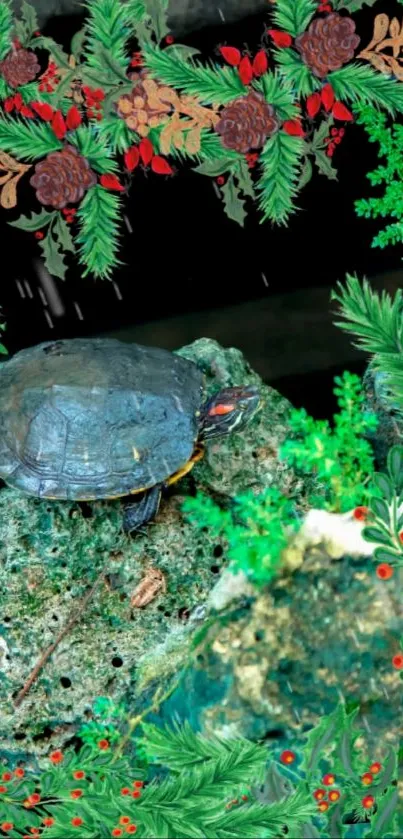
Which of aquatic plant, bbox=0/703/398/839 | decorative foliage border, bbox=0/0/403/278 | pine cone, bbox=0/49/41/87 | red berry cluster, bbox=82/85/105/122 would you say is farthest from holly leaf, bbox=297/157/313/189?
aquatic plant, bbox=0/703/398/839

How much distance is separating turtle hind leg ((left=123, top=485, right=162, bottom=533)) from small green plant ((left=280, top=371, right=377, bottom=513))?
20 cm

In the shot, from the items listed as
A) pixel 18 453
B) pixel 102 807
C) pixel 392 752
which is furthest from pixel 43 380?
pixel 392 752

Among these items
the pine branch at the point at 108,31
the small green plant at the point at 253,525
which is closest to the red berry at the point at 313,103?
the pine branch at the point at 108,31

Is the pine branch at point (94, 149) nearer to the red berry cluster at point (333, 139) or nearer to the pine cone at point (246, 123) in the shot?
the pine cone at point (246, 123)

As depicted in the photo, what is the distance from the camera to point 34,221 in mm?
1624

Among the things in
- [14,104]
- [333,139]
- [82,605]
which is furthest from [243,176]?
[82,605]

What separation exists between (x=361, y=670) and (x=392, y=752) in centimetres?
10

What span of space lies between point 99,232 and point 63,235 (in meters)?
0.06

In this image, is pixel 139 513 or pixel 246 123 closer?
pixel 139 513

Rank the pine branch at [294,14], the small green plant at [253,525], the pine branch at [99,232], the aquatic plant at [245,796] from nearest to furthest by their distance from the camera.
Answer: the aquatic plant at [245,796]
the small green plant at [253,525]
the pine branch at [294,14]
the pine branch at [99,232]

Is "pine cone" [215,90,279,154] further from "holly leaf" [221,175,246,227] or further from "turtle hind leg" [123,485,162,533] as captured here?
"turtle hind leg" [123,485,162,533]

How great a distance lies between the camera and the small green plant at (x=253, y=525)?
1.33m

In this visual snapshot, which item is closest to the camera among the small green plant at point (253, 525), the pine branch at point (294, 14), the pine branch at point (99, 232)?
the small green plant at point (253, 525)

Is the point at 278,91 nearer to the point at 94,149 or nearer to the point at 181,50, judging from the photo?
the point at 181,50
